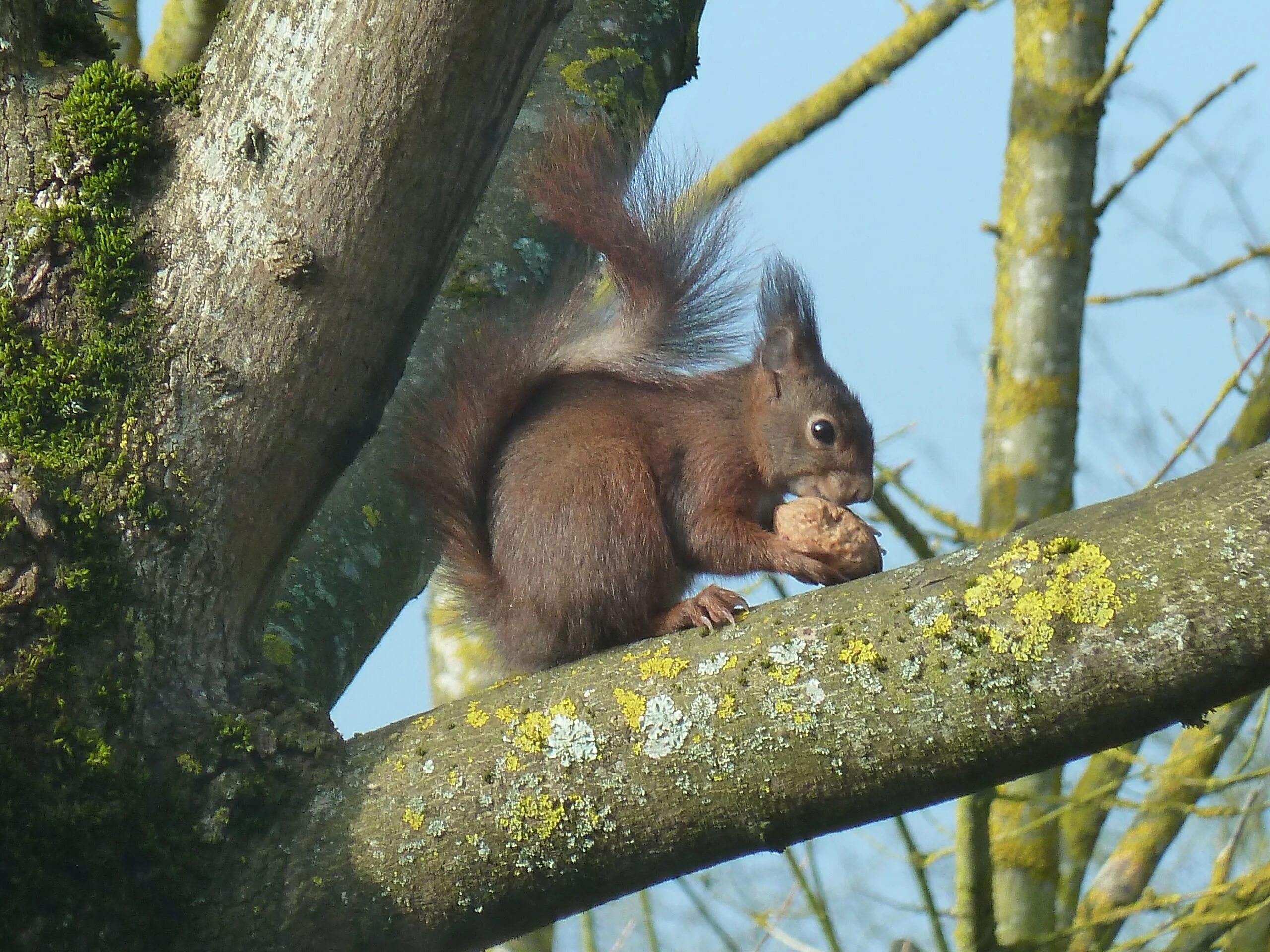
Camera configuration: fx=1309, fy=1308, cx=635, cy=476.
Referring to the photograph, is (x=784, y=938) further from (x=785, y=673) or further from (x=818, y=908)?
(x=785, y=673)

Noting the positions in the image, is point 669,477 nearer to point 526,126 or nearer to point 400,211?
point 526,126

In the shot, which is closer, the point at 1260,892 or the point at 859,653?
the point at 859,653

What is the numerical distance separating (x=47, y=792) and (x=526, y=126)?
2.15 metres

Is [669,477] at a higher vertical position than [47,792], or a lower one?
higher

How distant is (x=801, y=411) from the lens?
10.6 ft

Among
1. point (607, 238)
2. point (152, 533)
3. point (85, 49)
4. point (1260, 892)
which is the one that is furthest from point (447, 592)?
point (1260, 892)

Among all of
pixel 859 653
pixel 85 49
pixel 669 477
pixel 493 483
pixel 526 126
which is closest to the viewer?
pixel 859 653

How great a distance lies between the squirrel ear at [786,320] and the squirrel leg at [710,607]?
100cm

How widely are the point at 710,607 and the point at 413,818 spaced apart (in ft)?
2.37

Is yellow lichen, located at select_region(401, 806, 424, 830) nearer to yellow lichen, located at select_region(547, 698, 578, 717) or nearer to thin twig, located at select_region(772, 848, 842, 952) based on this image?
yellow lichen, located at select_region(547, 698, 578, 717)

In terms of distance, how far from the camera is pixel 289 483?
189 centimetres

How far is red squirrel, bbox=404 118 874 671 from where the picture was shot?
2645 millimetres

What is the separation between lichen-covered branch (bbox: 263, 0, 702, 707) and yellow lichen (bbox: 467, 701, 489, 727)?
44 cm

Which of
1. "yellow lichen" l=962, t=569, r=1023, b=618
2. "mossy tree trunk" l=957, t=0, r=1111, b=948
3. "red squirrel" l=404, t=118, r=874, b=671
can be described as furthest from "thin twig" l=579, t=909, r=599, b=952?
"yellow lichen" l=962, t=569, r=1023, b=618
